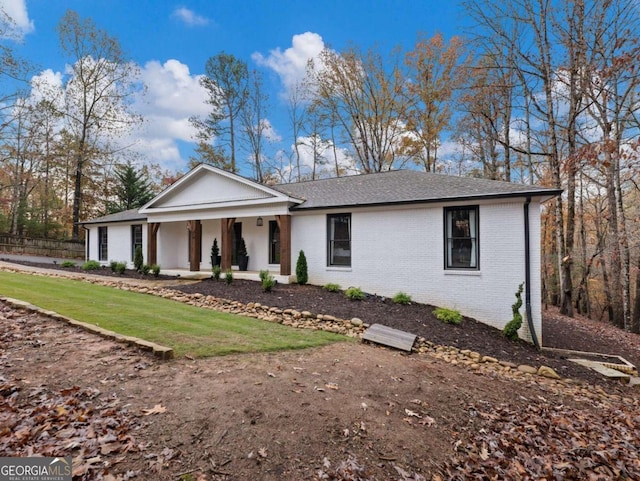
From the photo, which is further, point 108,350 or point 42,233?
point 42,233

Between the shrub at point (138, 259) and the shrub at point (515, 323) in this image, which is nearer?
the shrub at point (515, 323)

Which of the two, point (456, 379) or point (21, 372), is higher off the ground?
point (21, 372)

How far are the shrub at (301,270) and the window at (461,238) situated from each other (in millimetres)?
4713

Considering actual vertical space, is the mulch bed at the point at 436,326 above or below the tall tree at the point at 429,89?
below

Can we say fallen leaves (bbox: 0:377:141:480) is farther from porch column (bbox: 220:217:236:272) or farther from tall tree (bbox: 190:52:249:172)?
tall tree (bbox: 190:52:249:172)

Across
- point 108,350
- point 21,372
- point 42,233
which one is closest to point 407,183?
point 108,350

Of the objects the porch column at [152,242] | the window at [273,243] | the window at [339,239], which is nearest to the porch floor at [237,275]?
the window at [273,243]

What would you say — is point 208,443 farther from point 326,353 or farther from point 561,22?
point 561,22

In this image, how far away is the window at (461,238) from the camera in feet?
30.8

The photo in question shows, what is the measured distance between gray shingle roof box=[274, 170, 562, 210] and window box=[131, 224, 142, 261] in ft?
26.8

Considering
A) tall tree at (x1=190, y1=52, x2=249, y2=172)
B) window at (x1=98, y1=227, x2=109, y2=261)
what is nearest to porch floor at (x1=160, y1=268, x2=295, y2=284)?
window at (x1=98, y1=227, x2=109, y2=261)

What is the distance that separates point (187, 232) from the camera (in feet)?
55.0

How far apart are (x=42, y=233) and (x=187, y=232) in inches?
734

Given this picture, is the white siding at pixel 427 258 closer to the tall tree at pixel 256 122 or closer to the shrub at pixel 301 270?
the shrub at pixel 301 270
